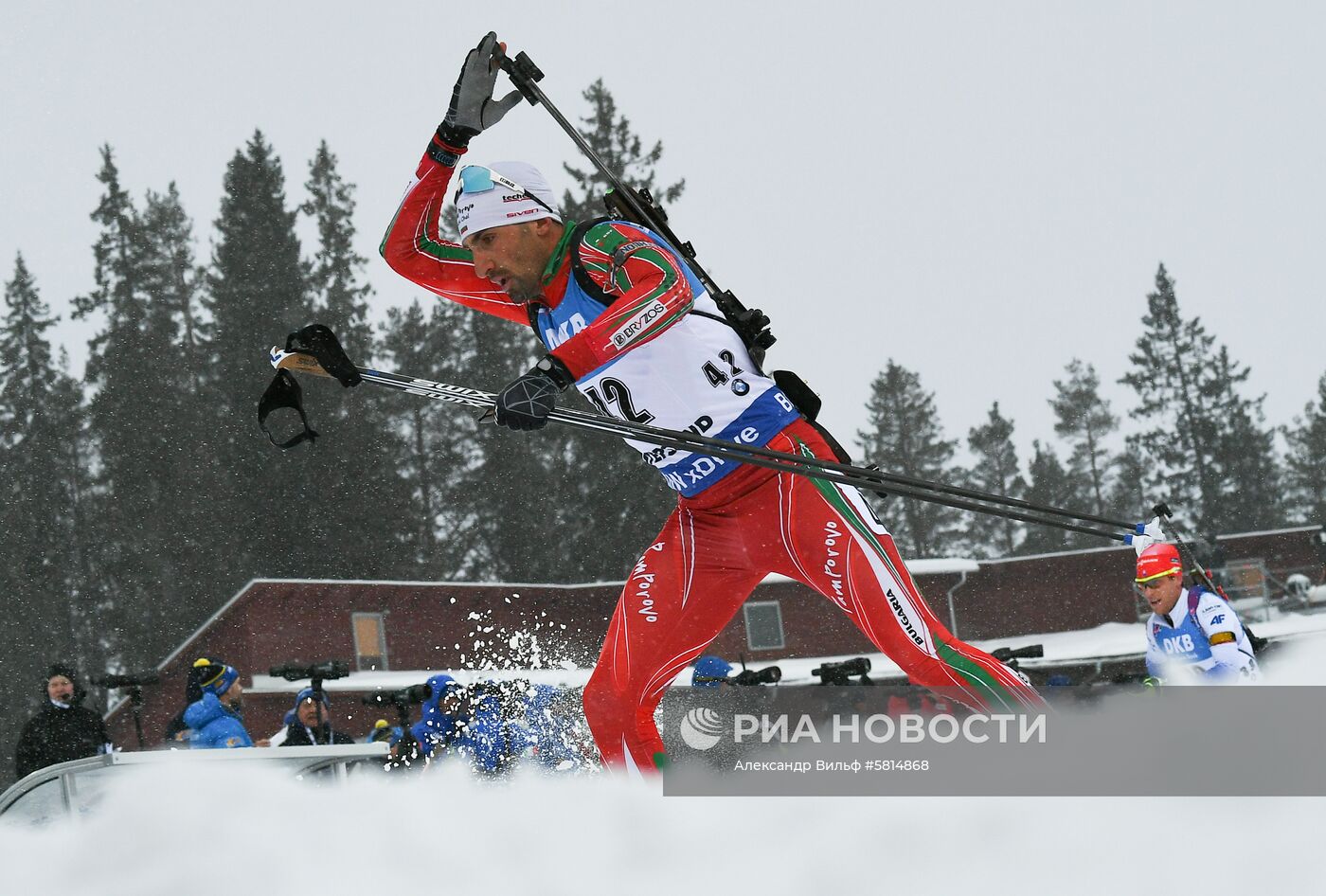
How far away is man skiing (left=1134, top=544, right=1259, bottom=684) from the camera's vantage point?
211 inches

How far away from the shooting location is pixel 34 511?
103ft

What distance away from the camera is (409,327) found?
36906 millimetres

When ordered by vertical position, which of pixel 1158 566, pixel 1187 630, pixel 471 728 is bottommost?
pixel 471 728

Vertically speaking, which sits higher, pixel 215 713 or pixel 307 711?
pixel 215 713

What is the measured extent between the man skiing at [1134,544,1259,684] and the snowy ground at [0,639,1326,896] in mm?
2556

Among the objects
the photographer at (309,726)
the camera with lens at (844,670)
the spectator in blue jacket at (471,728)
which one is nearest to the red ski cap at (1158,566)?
the camera with lens at (844,670)

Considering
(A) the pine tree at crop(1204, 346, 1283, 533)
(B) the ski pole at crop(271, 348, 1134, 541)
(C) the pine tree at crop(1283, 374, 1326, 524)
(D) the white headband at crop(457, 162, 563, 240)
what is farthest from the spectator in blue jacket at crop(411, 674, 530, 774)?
(C) the pine tree at crop(1283, 374, 1326, 524)

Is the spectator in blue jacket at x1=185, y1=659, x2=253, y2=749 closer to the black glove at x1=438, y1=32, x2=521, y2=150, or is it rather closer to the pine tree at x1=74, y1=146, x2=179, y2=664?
the black glove at x1=438, y1=32, x2=521, y2=150

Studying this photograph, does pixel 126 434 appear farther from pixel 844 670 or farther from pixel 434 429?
pixel 844 670

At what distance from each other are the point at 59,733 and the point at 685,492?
4.88 metres

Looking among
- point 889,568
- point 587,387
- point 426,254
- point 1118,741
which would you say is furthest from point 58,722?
point 1118,741

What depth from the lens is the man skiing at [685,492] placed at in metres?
3.51

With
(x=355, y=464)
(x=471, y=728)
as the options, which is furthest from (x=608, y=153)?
(x=471, y=728)

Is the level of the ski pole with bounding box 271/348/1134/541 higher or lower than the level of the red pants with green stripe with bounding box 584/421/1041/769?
higher
